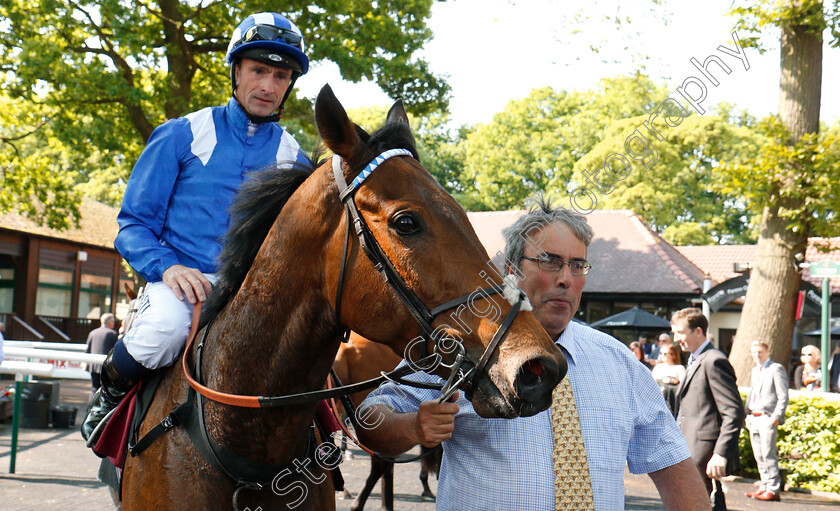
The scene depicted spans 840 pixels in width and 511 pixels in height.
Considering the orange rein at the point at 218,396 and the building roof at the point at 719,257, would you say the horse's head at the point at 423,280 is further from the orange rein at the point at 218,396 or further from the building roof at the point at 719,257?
the building roof at the point at 719,257

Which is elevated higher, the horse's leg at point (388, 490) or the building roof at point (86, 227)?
the building roof at point (86, 227)

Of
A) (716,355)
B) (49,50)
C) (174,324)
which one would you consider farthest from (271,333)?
(49,50)

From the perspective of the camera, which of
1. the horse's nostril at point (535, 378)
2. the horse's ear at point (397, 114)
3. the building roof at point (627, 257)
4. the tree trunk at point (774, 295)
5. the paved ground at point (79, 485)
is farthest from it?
the building roof at point (627, 257)

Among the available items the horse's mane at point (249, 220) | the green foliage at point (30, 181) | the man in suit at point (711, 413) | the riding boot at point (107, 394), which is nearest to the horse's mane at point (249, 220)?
the horse's mane at point (249, 220)

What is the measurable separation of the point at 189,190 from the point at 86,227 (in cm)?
2705

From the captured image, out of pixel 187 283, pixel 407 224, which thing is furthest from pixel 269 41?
pixel 407 224

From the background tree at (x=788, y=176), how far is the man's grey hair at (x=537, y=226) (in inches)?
295

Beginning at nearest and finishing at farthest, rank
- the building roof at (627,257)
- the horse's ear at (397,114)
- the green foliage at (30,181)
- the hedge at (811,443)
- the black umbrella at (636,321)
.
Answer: the horse's ear at (397,114)
the hedge at (811,443)
the green foliage at (30,181)
the black umbrella at (636,321)
the building roof at (627,257)

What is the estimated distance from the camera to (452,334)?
5.76ft

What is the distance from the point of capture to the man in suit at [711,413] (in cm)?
641

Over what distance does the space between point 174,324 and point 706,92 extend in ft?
11.5

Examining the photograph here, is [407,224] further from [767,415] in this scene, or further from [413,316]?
[767,415]

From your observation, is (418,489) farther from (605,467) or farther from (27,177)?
(27,177)

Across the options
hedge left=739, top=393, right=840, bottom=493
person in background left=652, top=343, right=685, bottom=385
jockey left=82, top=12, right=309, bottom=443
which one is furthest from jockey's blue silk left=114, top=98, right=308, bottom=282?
hedge left=739, top=393, right=840, bottom=493
